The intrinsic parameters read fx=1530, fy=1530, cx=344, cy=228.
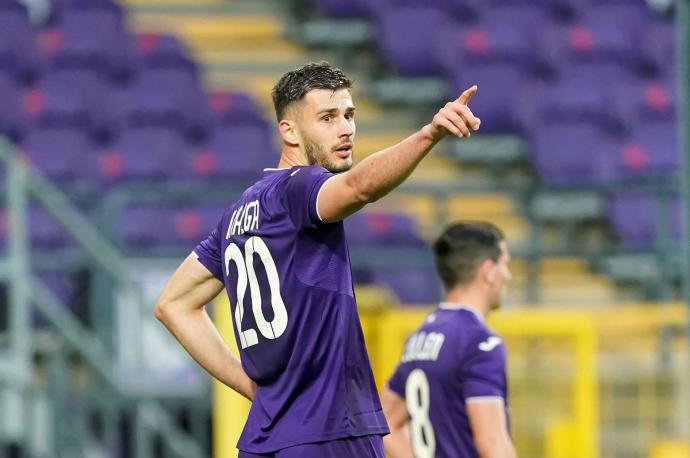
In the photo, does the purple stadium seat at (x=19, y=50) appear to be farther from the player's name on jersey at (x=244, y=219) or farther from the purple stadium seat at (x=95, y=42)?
the player's name on jersey at (x=244, y=219)

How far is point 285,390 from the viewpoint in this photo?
4.05m

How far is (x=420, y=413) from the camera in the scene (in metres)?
5.31

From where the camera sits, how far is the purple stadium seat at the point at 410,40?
1455 centimetres

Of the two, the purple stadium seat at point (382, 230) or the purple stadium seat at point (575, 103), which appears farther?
the purple stadium seat at point (575, 103)

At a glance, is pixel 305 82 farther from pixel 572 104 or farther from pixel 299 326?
pixel 572 104

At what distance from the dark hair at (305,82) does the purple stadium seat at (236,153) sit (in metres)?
8.44

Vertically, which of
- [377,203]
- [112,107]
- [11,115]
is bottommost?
[377,203]

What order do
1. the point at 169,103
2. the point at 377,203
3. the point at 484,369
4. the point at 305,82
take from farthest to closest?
the point at 169,103
the point at 377,203
the point at 484,369
the point at 305,82

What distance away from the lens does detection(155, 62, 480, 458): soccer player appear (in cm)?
397

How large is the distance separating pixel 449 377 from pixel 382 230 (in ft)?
23.4

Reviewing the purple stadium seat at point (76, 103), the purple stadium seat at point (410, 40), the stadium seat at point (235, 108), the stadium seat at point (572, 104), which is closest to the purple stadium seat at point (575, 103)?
the stadium seat at point (572, 104)

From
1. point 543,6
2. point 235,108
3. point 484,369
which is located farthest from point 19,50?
point 484,369

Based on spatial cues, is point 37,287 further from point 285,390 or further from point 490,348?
point 285,390

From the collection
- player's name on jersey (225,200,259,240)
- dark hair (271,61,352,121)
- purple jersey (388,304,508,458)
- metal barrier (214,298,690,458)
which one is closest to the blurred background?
metal barrier (214,298,690,458)
